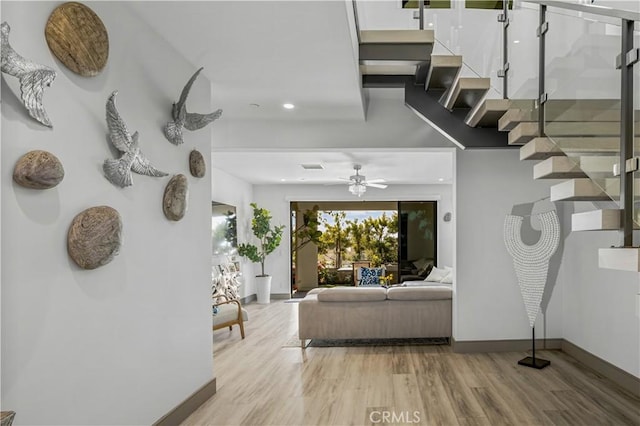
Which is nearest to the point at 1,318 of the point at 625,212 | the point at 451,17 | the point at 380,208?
the point at 625,212

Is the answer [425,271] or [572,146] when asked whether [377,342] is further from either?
[425,271]

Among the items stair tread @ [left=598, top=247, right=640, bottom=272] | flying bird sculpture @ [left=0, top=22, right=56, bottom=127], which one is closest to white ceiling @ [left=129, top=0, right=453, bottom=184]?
flying bird sculpture @ [left=0, top=22, right=56, bottom=127]

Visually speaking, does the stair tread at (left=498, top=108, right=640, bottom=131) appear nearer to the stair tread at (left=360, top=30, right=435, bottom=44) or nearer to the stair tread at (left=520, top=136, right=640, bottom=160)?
the stair tread at (left=520, top=136, right=640, bottom=160)

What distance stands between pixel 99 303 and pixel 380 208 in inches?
382

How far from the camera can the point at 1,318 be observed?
152 cm

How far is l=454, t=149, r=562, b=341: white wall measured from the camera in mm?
4590

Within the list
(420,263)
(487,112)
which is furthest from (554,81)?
(420,263)

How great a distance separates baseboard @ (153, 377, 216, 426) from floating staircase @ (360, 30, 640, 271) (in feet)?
8.96

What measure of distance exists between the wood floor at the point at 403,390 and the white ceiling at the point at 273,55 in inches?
89.6

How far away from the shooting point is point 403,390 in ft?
11.5

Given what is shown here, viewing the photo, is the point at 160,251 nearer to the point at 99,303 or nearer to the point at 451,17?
the point at 99,303

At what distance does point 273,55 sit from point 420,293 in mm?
3224

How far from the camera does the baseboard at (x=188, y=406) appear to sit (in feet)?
8.86

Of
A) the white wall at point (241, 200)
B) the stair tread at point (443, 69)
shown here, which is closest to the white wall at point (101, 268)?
the stair tread at point (443, 69)
